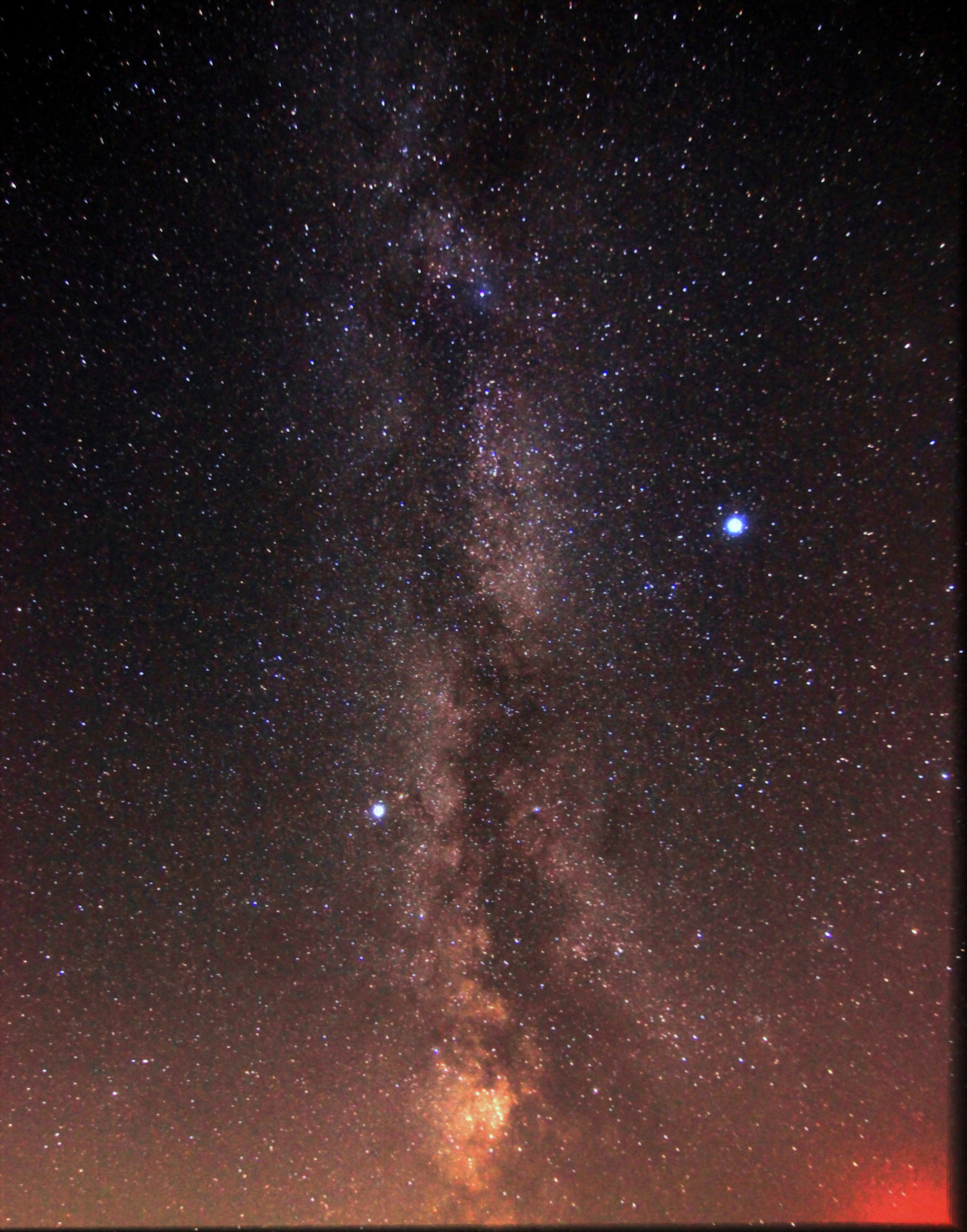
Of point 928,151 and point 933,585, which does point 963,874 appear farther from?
point 928,151

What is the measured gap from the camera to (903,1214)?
1.50 metres

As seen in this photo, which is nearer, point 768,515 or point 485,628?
point 768,515

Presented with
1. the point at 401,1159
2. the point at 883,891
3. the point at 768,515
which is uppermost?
the point at 768,515

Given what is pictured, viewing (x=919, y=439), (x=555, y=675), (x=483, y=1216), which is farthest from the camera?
(x=483, y=1216)

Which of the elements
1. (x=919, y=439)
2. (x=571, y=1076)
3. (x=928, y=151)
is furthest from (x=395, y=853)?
(x=928, y=151)

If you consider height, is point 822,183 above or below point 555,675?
above

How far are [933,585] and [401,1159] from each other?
7.11 feet

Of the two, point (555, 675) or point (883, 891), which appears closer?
point (883, 891)

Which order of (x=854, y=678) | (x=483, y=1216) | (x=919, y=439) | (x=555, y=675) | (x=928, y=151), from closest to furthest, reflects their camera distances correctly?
(x=928, y=151), (x=919, y=439), (x=854, y=678), (x=555, y=675), (x=483, y=1216)

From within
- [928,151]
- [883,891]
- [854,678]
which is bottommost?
[883,891]

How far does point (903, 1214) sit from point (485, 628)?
82.4 inches

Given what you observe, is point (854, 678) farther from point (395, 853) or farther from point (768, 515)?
point (395, 853)

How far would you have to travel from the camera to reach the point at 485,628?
148 centimetres

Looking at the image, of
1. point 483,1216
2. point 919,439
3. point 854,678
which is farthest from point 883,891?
point 483,1216
